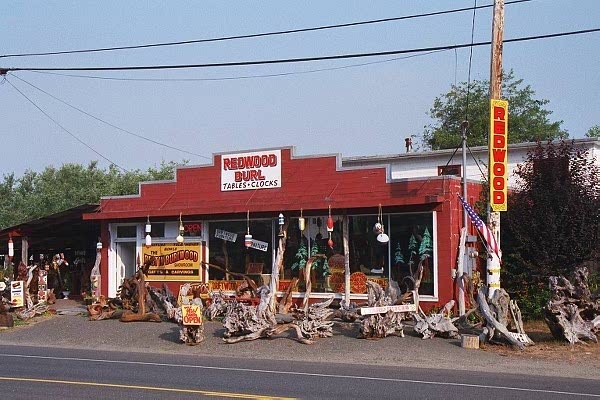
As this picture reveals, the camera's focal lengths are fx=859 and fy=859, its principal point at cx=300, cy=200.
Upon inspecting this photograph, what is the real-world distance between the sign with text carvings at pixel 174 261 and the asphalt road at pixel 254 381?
9.48 m

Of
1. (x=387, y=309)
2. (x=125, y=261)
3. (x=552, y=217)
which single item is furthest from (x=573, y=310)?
(x=125, y=261)

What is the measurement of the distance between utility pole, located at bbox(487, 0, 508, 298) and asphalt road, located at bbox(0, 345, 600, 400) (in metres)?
3.89

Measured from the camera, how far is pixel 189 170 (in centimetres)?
2719

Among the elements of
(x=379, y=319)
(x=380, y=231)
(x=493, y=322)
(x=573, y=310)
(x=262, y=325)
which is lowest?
(x=262, y=325)

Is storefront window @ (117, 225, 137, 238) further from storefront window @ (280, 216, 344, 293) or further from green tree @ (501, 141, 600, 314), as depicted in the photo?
green tree @ (501, 141, 600, 314)

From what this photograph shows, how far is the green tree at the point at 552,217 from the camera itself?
801 inches

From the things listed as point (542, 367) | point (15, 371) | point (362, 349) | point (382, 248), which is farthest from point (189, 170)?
point (542, 367)

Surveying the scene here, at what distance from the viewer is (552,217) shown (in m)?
20.4

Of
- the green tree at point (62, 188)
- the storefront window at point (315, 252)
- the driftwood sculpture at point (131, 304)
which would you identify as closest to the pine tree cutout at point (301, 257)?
the storefront window at point (315, 252)

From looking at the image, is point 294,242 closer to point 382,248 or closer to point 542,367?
point 382,248

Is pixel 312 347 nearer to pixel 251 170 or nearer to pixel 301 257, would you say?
pixel 301 257

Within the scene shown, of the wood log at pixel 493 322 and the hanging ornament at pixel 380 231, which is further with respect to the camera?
the hanging ornament at pixel 380 231

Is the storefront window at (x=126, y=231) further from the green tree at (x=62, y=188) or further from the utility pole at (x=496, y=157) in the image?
the green tree at (x=62, y=188)

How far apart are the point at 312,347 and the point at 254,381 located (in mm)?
5543
